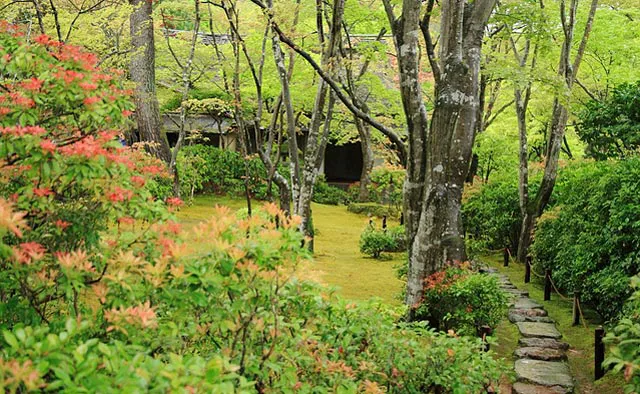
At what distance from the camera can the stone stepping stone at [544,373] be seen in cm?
728

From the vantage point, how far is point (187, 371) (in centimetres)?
282

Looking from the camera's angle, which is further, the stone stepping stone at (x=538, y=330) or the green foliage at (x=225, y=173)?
the green foliage at (x=225, y=173)

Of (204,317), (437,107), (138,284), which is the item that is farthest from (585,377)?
(138,284)

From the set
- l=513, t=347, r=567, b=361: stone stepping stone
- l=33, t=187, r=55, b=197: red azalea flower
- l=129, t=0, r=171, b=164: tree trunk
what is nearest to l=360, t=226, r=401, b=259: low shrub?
l=129, t=0, r=171, b=164: tree trunk

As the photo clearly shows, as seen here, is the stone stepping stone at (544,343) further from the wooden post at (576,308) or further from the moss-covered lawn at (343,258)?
the moss-covered lawn at (343,258)

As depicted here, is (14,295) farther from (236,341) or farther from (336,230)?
(336,230)

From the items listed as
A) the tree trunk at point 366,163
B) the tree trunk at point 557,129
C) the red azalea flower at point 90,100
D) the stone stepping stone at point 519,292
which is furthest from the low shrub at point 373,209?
the red azalea flower at point 90,100

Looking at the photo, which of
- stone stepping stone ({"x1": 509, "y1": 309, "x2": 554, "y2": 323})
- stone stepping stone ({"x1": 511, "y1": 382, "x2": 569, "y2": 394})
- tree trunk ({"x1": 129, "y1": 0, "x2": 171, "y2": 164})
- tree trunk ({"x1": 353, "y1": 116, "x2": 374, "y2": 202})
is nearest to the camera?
stone stepping stone ({"x1": 511, "y1": 382, "x2": 569, "y2": 394})

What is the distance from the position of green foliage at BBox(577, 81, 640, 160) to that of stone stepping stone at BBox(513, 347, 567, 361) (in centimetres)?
416

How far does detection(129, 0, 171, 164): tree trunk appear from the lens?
581 inches

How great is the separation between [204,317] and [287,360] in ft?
1.83

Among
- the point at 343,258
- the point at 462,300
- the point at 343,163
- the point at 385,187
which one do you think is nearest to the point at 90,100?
the point at 462,300

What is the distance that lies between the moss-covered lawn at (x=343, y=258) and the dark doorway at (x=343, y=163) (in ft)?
18.6

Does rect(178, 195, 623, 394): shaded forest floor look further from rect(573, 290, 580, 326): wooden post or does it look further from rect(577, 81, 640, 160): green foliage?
rect(577, 81, 640, 160): green foliage
